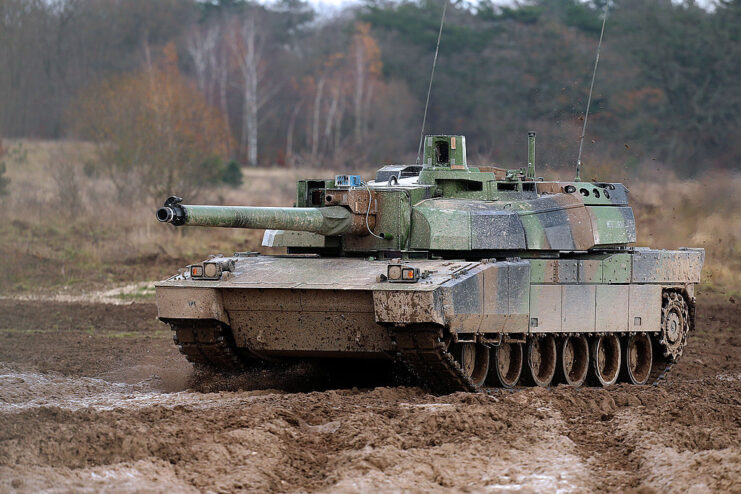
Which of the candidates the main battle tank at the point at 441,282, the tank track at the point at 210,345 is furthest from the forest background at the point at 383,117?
Answer: the tank track at the point at 210,345

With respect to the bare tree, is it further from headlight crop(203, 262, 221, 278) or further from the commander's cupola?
headlight crop(203, 262, 221, 278)

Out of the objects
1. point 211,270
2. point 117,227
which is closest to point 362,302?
point 211,270

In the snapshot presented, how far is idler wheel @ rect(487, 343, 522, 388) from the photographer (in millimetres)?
13430

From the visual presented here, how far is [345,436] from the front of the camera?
998cm

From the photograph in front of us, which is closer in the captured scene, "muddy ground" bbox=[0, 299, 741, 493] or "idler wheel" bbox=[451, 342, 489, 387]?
"muddy ground" bbox=[0, 299, 741, 493]

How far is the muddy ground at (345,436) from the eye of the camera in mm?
8633

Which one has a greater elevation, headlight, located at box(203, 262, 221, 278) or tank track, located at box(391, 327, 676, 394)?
headlight, located at box(203, 262, 221, 278)

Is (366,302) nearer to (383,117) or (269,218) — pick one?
(269,218)

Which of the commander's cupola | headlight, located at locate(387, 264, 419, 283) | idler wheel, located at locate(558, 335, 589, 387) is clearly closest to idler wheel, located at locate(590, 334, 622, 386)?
idler wheel, located at locate(558, 335, 589, 387)

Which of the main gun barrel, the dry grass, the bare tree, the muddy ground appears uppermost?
the bare tree

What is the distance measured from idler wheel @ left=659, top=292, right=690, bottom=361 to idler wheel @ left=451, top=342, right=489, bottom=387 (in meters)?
3.02

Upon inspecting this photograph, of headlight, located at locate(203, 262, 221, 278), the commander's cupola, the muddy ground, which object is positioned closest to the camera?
the muddy ground

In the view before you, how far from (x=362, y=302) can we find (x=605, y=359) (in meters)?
4.19

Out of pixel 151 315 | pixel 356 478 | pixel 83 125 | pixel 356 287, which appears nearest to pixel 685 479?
pixel 356 478
